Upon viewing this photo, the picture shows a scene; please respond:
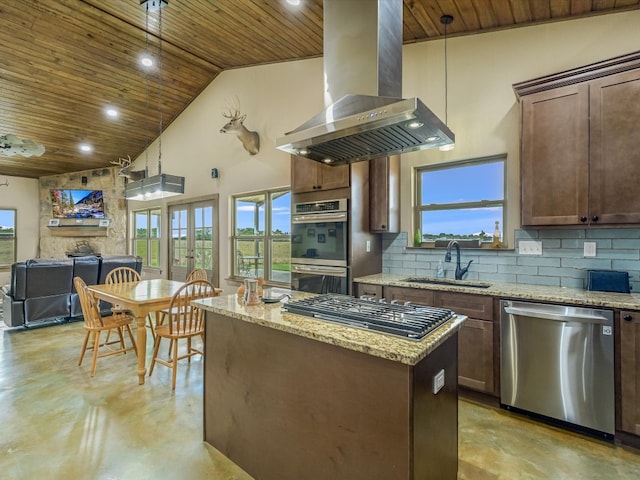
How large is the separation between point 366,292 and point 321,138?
172 centimetres

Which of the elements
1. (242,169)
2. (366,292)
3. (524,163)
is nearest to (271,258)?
(242,169)

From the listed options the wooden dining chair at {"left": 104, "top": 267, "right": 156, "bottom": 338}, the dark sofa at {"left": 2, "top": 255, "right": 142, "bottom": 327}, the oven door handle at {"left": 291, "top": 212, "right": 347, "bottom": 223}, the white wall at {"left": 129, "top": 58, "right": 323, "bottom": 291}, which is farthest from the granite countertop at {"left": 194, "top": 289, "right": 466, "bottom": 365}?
the dark sofa at {"left": 2, "top": 255, "right": 142, "bottom": 327}

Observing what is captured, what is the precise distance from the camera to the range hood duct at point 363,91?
71.9 inches

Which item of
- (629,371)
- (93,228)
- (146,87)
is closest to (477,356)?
(629,371)

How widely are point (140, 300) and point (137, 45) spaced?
143 inches

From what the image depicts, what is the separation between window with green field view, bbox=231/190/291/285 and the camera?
4.85 meters

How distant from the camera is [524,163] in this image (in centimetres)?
277

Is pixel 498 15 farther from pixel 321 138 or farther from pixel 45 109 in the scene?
pixel 45 109

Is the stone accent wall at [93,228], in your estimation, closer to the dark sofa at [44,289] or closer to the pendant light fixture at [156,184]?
the dark sofa at [44,289]

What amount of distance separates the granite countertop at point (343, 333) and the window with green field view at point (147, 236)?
5.89m

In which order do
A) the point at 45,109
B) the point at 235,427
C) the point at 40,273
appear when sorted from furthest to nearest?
1. the point at 45,109
2. the point at 40,273
3. the point at 235,427

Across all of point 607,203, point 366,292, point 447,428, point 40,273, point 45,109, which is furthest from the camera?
point 45,109

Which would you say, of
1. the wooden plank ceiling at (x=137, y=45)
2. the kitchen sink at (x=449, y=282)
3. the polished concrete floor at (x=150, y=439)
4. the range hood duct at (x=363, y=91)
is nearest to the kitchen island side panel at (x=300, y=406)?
the polished concrete floor at (x=150, y=439)

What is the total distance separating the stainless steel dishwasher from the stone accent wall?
8228 mm
